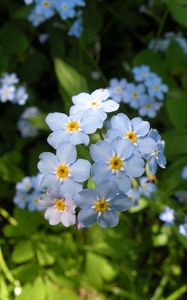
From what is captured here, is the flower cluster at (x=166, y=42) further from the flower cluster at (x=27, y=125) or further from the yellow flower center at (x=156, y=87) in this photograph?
the flower cluster at (x=27, y=125)

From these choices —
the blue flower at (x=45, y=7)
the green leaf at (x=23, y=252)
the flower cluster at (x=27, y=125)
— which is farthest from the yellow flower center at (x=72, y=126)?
the flower cluster at (x=27, y=125)

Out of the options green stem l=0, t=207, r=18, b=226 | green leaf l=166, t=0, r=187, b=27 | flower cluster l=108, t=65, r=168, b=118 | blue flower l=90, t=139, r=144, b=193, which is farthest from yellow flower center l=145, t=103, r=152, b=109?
blue flower l=90, t=139, r=144, b=193

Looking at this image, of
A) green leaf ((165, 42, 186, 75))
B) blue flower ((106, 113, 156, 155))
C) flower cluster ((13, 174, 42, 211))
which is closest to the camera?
blue flower ((106, 113, 156, 155))

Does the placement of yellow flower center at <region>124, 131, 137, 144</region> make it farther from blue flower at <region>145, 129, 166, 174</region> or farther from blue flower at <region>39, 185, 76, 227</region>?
blue flower at <region>39, 185, 76, 227</region>

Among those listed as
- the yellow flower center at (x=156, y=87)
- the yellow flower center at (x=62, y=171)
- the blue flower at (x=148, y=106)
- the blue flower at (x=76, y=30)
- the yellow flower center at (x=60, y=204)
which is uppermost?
the yellow flower center at (x=62, y=171)

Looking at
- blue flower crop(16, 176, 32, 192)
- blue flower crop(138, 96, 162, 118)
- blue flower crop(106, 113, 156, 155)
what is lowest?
blue flower crop(16, 176, 32, 192)

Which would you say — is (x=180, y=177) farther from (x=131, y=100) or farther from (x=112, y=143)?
(x=112, y=143)
